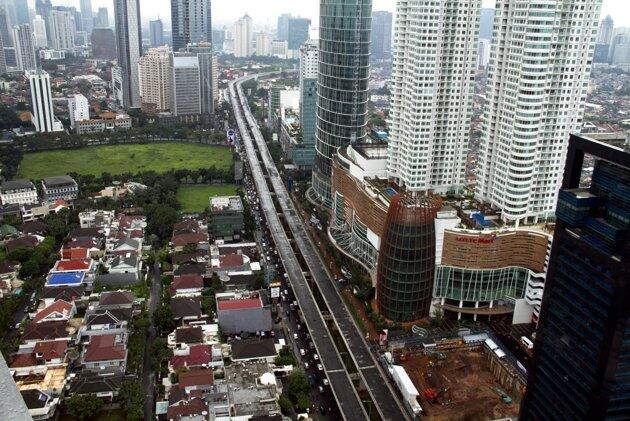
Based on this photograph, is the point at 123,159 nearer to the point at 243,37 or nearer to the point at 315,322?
the point at 315,322

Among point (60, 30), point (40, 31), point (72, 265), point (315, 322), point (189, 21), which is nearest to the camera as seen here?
point (315, 322)

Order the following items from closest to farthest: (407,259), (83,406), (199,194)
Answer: (83,406)
(407,259)
(199,194)

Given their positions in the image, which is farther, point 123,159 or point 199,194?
point 123,159

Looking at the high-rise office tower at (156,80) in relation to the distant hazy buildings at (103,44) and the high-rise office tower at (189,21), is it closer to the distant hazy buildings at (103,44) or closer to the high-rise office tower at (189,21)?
the high-rise office tower at (189,21)

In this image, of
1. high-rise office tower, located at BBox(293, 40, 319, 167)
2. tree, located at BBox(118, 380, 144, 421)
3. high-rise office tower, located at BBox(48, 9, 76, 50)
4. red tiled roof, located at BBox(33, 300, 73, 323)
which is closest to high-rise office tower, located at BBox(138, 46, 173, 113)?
high-rise office tower, located at BBox(293, 40, 319, 167)

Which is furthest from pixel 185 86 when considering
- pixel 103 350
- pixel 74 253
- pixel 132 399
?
pixel 132 399
